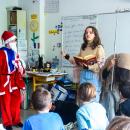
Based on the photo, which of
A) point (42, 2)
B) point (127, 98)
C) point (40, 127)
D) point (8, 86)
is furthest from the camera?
point (42, 2)

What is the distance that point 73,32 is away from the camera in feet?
17.4

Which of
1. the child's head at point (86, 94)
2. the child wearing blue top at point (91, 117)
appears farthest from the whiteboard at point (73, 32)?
the child wearing blue top at point (91, 117)

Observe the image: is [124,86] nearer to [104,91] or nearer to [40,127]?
[104,91]

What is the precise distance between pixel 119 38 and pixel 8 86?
72.3 inches

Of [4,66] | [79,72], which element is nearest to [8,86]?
[4,66]

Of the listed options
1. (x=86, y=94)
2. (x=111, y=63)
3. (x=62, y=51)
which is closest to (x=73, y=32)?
(x=62, y=51)

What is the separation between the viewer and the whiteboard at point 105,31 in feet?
15.0

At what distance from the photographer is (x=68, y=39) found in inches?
213

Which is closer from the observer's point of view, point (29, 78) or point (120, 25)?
point (120, 25)

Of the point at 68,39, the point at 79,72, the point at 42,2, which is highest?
the point at 42,2

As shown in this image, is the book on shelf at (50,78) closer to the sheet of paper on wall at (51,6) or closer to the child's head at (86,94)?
the sheet of paper on wall at (51,6)

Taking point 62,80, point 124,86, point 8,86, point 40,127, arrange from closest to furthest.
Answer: point 40,127 < point 124,86 < point 8,86 < point 62,80

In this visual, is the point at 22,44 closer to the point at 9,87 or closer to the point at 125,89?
the point at 9,87

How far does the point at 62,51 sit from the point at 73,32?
0.86 m
